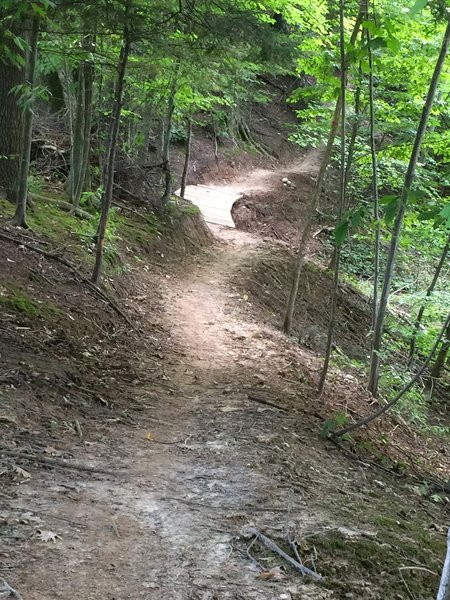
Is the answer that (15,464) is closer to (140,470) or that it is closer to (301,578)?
(140,470)

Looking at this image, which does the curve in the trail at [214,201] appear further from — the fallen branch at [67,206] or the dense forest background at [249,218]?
the fallen branch at [67,206]

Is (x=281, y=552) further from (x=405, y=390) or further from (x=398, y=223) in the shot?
(x=398, y=223)

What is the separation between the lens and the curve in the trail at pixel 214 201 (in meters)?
18.4

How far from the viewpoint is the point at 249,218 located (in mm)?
20000

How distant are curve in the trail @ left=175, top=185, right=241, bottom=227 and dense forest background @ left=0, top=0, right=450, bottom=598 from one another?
2.60ft

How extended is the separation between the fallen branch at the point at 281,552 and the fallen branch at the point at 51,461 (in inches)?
50.6

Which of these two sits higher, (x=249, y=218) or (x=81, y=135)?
(x=81, y=135)

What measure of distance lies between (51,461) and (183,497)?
3.36 feet

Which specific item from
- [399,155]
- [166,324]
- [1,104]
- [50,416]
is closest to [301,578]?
[50,416]

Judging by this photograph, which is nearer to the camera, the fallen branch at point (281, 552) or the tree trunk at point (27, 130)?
the fallen branch at point (281, 552)

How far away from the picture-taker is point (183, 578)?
3152mm

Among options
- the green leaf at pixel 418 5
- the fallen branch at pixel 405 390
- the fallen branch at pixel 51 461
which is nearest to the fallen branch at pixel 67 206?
the fallen branch at pixel 405 390

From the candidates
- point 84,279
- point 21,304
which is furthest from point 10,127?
point 21,304

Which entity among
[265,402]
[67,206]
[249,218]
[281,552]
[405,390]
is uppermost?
[67,206]
